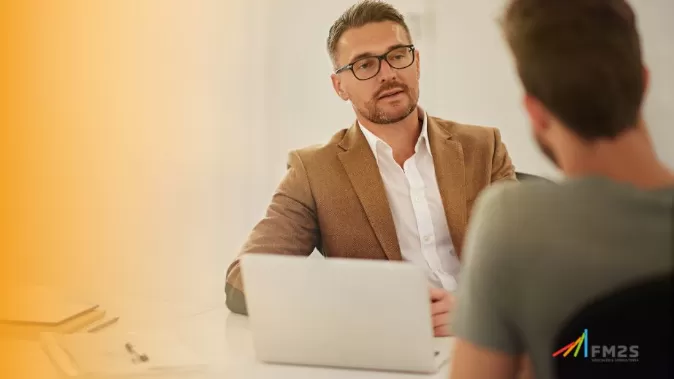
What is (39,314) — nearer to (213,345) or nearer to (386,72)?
(213,345)

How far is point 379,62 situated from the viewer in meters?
1.65

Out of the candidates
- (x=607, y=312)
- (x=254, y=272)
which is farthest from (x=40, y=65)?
(x=607, y=312)

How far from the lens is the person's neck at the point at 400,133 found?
1.74 metres

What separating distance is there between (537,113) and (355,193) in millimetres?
817

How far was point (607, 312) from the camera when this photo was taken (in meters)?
0.84

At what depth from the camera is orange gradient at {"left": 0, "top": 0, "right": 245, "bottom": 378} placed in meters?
1.78

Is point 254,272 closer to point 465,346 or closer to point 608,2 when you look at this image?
point 465,346

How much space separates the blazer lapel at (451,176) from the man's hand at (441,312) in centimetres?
32

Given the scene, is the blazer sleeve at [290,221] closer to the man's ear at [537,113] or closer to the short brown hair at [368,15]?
the short brown hair at [368,15]

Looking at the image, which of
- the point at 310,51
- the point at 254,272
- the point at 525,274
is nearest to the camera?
the point at 525,274

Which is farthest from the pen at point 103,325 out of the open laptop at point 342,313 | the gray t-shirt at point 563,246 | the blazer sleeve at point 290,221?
the gray t-shirt at point 563,246

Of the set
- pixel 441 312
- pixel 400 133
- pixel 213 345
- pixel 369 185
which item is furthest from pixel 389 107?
pixel 213 345

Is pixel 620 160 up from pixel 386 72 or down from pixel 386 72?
down

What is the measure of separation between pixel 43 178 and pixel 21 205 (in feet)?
0.30
